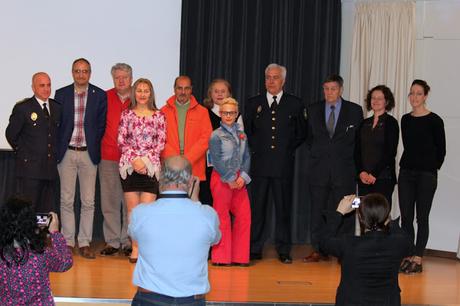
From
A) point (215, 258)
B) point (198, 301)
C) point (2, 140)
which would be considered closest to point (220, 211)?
point (215, 258)

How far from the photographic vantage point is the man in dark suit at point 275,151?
688 cm

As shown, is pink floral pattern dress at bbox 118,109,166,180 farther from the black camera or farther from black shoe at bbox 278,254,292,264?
the black camera

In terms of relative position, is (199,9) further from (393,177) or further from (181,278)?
(181,278)

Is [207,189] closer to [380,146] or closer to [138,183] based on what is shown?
[138,183]

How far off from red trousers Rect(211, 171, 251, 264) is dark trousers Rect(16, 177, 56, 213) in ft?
4.33

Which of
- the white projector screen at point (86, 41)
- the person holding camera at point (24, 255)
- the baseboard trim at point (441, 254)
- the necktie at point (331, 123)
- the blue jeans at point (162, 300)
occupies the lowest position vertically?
the baseboard trim at point (441, 254)

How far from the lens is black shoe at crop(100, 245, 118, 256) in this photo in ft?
22.7

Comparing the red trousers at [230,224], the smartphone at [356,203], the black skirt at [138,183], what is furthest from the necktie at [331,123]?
the smartphone at [356,203]

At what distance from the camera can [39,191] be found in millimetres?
6590

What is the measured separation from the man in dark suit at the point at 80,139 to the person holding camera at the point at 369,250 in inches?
125

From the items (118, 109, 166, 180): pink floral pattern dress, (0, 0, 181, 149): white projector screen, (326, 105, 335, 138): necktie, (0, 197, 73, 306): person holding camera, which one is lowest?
(0, 197, 73, 306): person holding camera

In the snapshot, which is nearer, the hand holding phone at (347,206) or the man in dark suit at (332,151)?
the hand holding phone at (347,206)

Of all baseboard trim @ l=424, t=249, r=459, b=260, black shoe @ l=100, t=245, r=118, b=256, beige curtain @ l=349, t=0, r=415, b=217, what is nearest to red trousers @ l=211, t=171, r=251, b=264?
black shoe @ l=100, t=245, r=118, b=256

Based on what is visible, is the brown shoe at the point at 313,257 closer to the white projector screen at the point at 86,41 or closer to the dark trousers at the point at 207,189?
the dark trousers at the point at 207,189
